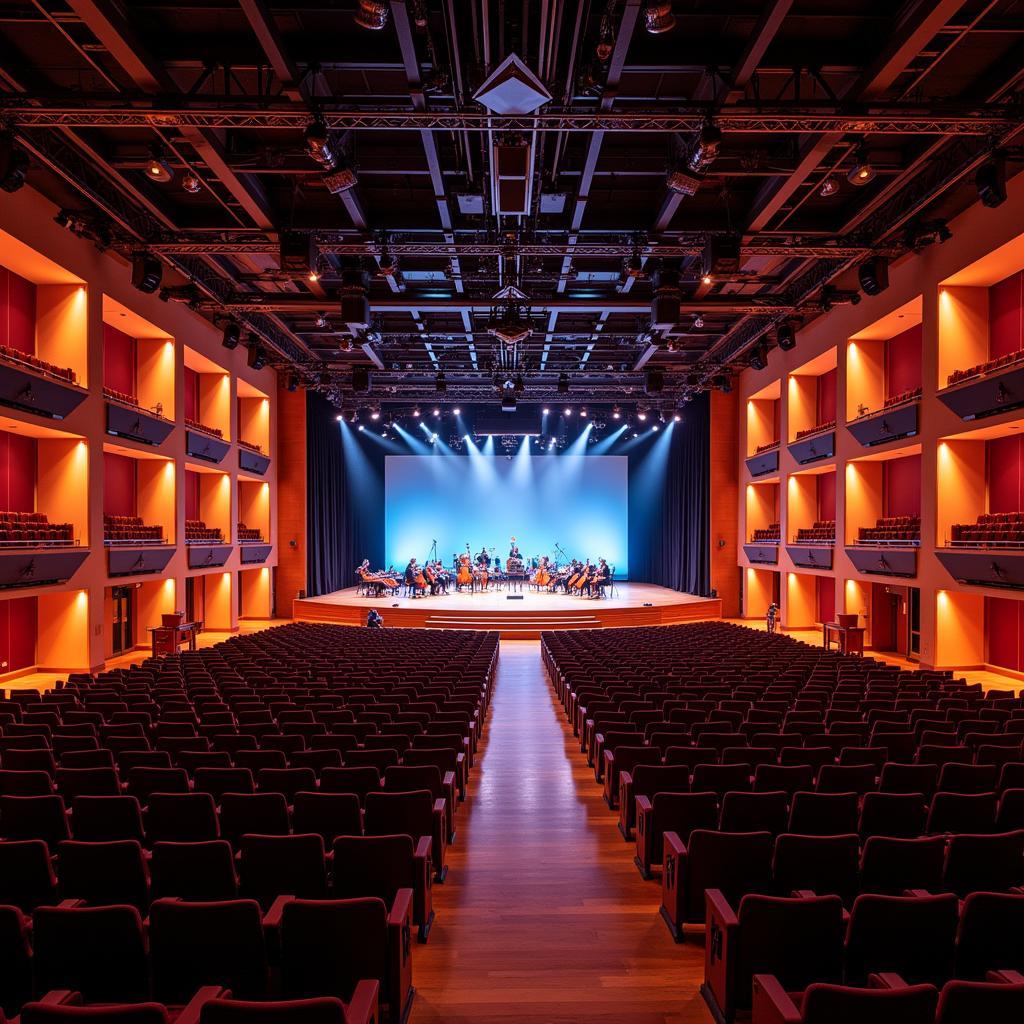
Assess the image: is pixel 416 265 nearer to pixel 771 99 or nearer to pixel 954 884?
pixel 771 99

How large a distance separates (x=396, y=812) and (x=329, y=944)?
60.5 inches

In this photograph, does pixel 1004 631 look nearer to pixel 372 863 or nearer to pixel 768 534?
pixel 768 534

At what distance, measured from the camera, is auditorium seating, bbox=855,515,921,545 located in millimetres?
14516

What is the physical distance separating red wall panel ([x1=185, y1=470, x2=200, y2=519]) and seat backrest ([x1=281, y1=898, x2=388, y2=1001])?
61.4 feet

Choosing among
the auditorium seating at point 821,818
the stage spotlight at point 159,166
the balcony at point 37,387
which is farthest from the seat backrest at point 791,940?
the balcony at point 37,387

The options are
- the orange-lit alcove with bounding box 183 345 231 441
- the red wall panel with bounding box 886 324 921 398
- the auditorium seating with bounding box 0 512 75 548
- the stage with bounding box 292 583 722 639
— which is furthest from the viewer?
the orange-lit alcove with bounding box 183 345 231 441

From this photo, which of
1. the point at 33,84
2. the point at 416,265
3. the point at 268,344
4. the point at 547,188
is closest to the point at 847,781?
the point at 547,188

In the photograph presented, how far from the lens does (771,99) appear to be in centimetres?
915

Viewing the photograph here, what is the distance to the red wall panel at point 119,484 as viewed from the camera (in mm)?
15867

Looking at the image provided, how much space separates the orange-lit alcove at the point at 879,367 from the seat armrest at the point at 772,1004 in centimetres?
1530

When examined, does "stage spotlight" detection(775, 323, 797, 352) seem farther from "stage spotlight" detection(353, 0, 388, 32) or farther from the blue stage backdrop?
the blue stage backdrop

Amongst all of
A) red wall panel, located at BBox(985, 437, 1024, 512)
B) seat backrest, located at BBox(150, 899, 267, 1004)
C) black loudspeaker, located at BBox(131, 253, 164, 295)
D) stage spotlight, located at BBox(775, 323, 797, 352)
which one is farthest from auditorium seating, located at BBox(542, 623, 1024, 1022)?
black loudspeaker, located at BBox(131, 253, 164, 295)

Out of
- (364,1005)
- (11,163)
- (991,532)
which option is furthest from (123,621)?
(991,532)

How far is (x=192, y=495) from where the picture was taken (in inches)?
785
